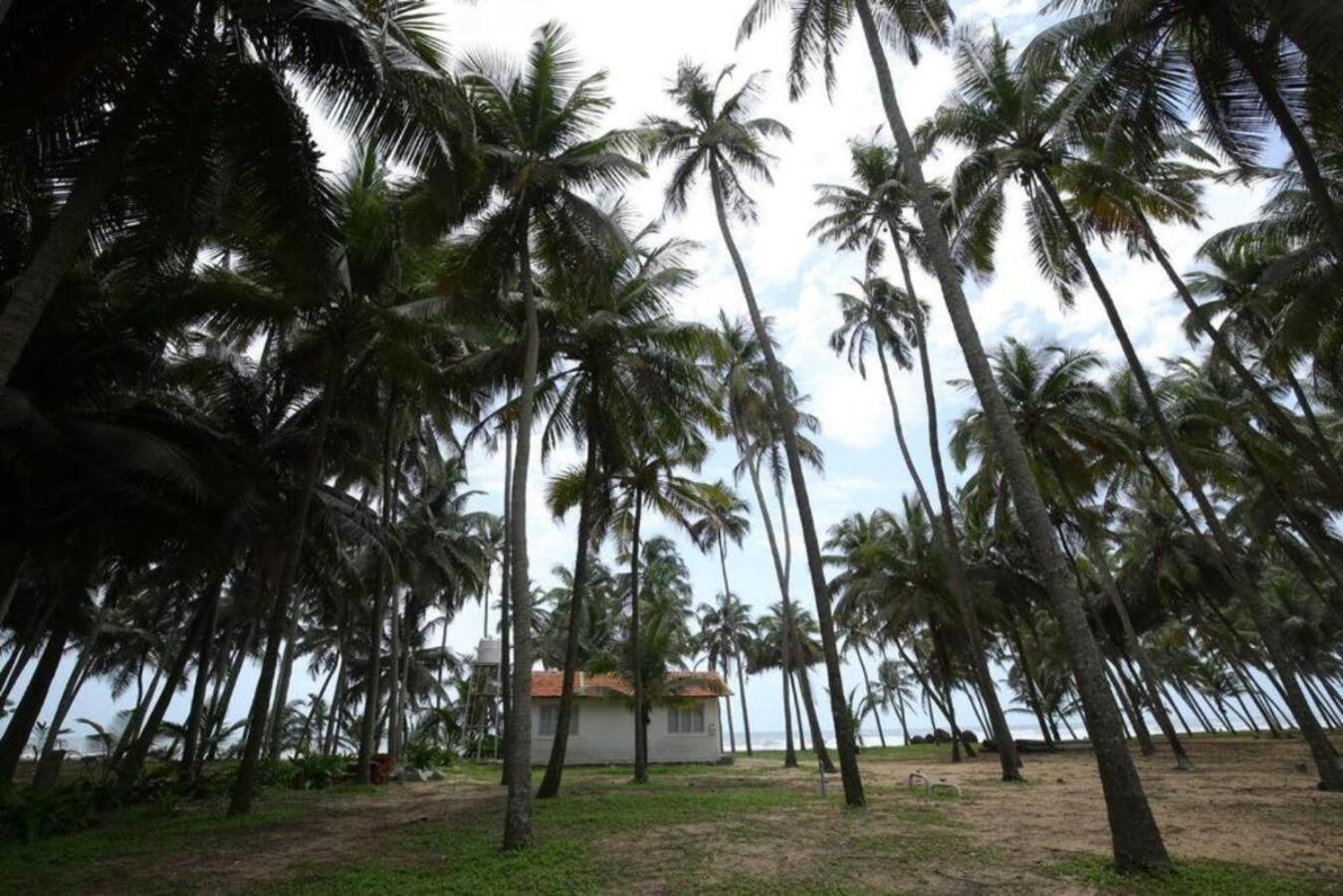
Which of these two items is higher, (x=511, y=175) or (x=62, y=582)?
(x=511, y=175)

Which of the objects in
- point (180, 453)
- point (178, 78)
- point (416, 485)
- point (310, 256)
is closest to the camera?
point (178, 78)

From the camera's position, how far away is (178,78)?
6746 mm

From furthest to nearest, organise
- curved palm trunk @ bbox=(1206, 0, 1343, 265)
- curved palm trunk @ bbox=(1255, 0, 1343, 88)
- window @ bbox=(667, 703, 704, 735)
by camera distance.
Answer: window @ bbox=(667, 703, 704, 735) < curved palm trunk @ bbox=(1206, 0, 1343, 265) < curved palm trunk @ bbox=(1255, 0, 1343, 88)

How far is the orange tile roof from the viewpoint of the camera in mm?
24500

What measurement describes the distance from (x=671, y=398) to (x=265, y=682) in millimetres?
10188

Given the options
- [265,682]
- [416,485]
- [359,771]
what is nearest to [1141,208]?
[265,682]

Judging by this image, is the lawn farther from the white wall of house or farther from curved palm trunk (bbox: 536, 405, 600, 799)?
the white wall of house

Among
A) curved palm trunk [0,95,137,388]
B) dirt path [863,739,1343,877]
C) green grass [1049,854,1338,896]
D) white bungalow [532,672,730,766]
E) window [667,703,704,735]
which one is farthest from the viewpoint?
window [667,703,704,735]

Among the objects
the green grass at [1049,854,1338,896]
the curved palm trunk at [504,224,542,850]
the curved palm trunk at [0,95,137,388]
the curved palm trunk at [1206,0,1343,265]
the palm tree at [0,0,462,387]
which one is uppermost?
the curved palm trunk at [1206,0,1343,265]

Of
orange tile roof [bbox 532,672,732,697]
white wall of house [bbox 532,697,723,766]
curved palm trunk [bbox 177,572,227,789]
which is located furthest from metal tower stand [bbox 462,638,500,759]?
curved palm trunk [bbox 177,572,227,789]

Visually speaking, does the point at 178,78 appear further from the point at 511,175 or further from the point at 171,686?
the point at 171,686

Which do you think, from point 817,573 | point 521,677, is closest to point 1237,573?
point 817,573

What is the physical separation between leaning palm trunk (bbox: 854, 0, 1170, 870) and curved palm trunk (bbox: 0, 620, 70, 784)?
16907 mm

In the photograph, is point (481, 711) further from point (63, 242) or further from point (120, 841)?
point (63, 242)
